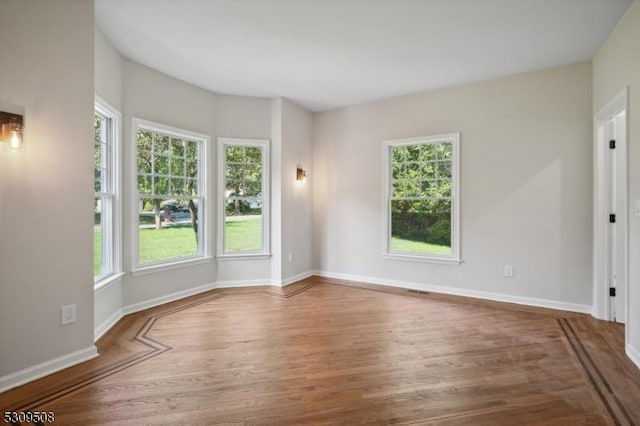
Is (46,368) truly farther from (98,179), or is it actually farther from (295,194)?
(295,194)

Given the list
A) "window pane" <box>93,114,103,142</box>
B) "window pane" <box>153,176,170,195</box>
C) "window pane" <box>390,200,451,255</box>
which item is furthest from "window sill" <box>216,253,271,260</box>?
"window pane" <box>93,114,103,142</box>

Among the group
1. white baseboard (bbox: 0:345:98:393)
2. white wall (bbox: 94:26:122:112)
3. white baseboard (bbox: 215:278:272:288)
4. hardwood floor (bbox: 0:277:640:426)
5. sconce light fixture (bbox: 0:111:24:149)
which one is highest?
white wall (bbox: 94:26:122:112)

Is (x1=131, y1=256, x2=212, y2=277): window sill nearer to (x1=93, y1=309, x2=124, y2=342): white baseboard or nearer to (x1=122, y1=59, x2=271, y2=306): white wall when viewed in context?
(x1=122, y1=59, x2=271, y2=306): white wall

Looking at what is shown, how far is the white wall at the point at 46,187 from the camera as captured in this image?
226 cm

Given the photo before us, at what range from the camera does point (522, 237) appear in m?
4.14

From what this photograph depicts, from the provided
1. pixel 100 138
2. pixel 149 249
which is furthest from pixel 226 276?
pixel 100 138

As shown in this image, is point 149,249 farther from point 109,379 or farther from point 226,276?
point 109,379

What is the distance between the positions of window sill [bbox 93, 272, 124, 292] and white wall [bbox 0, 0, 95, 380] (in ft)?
1.55

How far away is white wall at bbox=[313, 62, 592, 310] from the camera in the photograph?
3.86 meters

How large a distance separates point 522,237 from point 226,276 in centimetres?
407

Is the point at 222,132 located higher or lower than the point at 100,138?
higher

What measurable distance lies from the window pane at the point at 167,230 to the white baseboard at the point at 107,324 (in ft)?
2.16

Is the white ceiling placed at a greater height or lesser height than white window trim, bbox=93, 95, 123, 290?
greater

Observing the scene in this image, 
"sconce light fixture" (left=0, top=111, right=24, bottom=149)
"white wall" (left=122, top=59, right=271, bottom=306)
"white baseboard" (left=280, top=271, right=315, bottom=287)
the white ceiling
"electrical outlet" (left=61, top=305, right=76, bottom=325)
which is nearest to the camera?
"sconce light fixture" (left=0, top=111, right=24, bottom=149)
